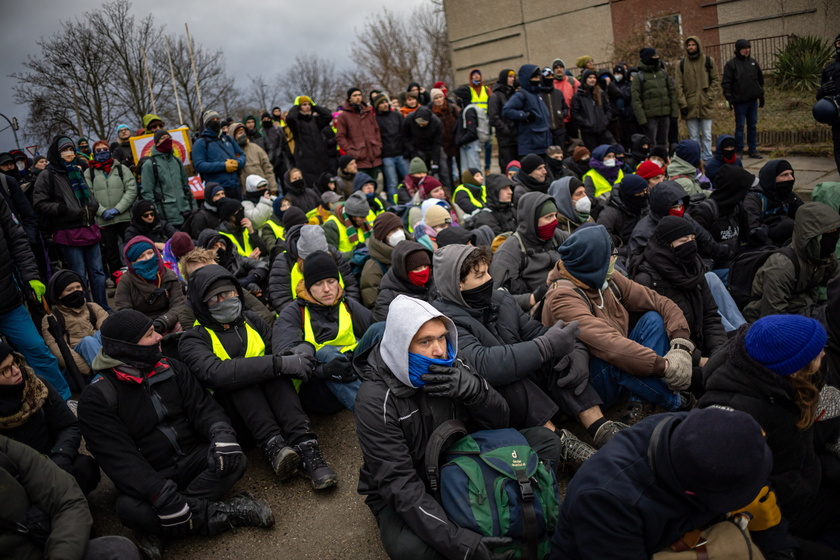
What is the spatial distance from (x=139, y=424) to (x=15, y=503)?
0.77 metres

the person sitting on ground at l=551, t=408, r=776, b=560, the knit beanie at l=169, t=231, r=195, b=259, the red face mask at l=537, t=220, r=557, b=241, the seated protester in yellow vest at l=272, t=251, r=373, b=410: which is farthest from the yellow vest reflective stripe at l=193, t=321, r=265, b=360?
the person sitting on ground at l=551, t=408, r=776, b=560

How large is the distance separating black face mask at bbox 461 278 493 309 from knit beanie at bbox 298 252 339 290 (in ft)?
4.11

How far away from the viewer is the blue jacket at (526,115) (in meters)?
10.5

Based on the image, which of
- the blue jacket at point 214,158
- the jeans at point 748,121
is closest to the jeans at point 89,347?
the blue jacket at point 214,158

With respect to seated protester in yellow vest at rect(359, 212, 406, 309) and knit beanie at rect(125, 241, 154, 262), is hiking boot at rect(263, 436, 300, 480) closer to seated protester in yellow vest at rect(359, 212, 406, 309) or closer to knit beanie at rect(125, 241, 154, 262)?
seated protester in yellow vest at rect(359, 212, 406, 309)

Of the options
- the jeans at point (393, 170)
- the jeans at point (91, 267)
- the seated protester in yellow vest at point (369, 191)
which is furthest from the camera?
the jeans at point (393, 170)

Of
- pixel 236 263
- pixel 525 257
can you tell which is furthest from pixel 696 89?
pixel 236 263

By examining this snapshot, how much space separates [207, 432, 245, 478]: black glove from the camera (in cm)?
385

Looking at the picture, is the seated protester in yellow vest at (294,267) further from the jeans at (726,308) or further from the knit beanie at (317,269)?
the jeans at (726,308)

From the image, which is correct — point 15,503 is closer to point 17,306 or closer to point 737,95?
point 17,306

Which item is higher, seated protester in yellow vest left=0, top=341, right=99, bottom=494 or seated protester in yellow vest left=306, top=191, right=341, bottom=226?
seated protester in yellow vest left=306, top=191, right=341, bottom=226

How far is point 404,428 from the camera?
3.33 meters

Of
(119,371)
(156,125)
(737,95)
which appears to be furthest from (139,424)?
(737,95)

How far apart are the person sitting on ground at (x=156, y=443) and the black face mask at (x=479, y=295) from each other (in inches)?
70.7
